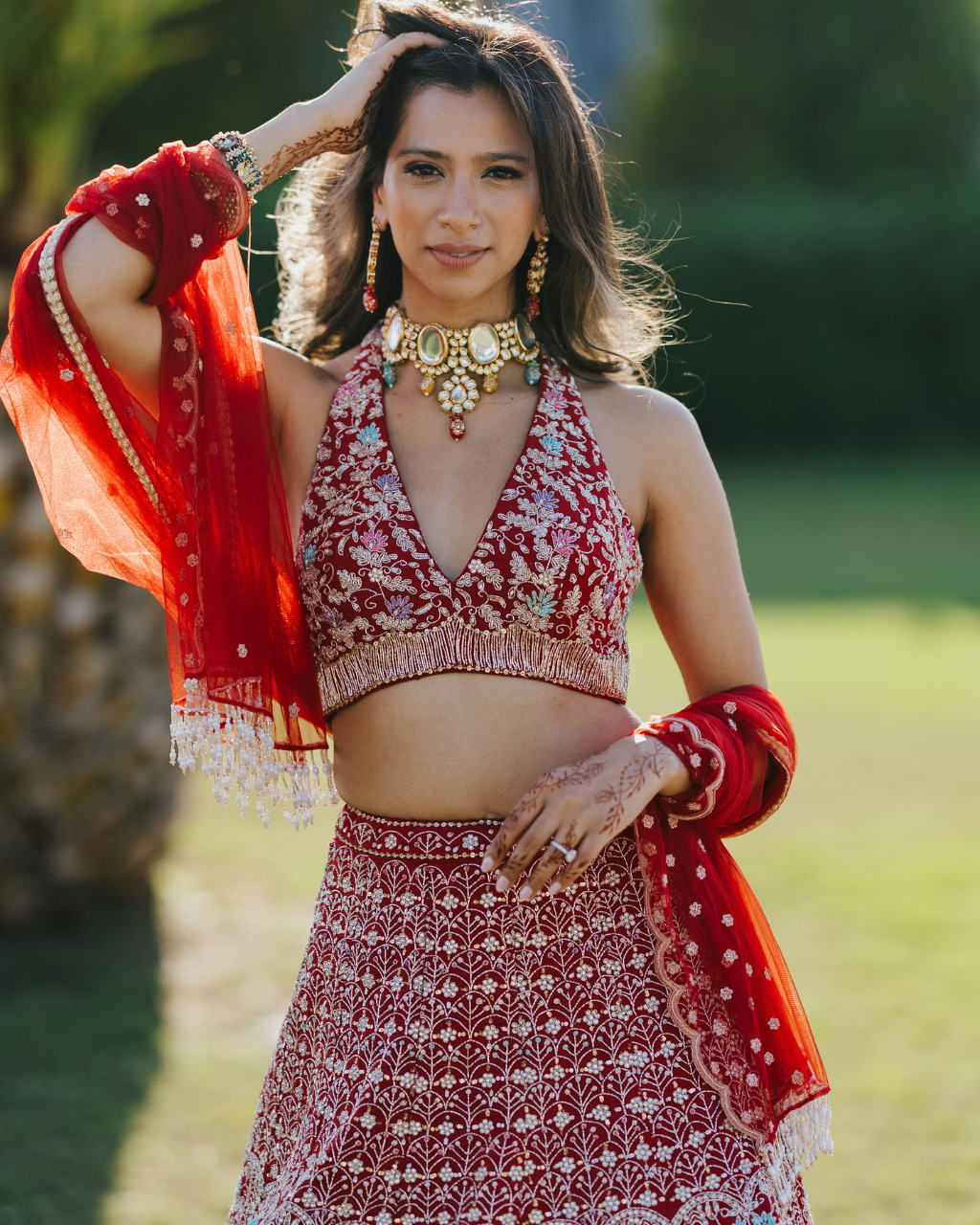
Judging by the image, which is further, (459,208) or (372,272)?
(372,272)

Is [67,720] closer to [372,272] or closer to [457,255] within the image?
[372,272]

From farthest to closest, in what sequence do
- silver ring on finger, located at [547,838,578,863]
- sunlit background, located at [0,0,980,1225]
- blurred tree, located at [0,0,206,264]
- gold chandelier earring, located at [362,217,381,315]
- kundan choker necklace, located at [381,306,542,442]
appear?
1. blurred tree, located at [0,0,206,264]
2. sunlit background, located at [0,0,980,1225]
3. gold chandelier earring, located at [362,217,381,315]
4. kundan choker necklace, located at [381,306,542,442]
5. silver ring on finger, located at [547,838,578,863]

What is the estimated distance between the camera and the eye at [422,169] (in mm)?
2172

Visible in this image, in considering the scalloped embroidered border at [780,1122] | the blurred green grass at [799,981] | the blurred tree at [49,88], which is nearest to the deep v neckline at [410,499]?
the scalloped embroidered border at [780,1122]

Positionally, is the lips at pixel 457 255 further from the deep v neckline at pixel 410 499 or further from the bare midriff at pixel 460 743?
the bare midriff at pixel 460 743

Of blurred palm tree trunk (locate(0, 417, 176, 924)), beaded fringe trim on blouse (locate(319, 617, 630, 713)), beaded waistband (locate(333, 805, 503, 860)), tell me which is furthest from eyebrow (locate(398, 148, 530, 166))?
blurred palm tree trunk (locate(0, 417, 176, 924))

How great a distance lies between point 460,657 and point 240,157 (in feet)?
2.65

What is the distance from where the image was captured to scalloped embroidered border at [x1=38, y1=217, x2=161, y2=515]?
201 cm

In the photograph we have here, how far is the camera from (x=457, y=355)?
7.36ft

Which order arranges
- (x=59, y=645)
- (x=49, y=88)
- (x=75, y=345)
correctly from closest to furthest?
(x=75, y=345), (x=59, y=645), (x=49, y=88)

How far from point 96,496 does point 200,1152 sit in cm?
211

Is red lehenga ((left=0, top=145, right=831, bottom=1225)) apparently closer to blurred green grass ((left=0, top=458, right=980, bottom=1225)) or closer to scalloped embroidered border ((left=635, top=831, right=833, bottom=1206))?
scalloped embroidered border ((left=635, top=831, right=833, bottom=1206))

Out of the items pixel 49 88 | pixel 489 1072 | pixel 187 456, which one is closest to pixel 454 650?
pixel 187 456

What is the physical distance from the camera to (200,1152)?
3625mm
